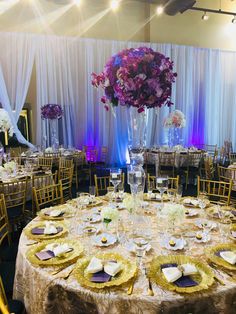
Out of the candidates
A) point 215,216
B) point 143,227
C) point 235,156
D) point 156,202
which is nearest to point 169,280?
point 143,227

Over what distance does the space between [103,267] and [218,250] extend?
2.56ft

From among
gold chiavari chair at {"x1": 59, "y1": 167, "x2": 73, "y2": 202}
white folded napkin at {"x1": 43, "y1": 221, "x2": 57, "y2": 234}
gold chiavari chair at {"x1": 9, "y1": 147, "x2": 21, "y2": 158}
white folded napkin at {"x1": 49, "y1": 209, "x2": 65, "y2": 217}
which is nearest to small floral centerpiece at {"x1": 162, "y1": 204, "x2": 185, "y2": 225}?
white folded napkin at {"x1": 43, "y1": 221, "x2": 57, "y2": 234}

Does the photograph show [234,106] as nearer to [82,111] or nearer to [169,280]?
[82,111]

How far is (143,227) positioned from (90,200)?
861 mm

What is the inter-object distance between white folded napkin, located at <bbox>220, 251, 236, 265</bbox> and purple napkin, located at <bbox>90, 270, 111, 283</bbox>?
73 cm

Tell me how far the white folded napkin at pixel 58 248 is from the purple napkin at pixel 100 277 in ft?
1.02

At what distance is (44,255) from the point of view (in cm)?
178

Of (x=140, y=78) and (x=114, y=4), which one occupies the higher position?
(x=114, y=4)

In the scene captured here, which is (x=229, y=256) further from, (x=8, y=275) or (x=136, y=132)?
(x=8, y=275)

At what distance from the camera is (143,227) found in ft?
6.89

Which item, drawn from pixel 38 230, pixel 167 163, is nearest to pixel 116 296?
pixel 38 230

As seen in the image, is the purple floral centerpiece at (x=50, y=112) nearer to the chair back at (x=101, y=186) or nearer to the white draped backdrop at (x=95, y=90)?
the white draped backdrop at (x=95, y=90)

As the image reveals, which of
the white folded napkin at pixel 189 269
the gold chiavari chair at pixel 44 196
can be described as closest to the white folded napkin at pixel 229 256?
the white folded napkin at pixel 189 269

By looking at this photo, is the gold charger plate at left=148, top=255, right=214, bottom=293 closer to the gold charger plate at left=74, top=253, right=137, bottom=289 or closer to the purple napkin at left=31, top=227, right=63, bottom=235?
the gold charger plate at left=74, top=253, right=137, bottom=289
